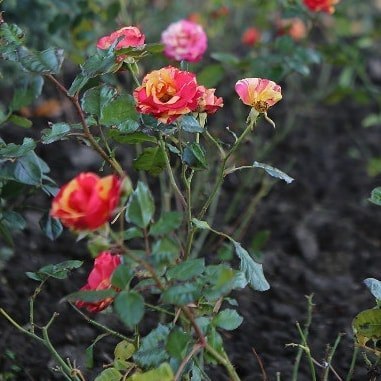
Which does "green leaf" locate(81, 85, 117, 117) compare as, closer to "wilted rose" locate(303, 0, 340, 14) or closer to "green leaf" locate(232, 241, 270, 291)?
"green leaf" locate(232, 241, 270, 291)

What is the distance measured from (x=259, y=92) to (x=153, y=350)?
1.29 feet

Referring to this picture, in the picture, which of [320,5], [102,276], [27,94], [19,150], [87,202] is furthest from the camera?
[320,5]


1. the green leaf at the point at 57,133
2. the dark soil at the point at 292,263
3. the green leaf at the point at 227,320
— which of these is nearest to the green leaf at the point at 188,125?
the green leaf at the point at 57,133

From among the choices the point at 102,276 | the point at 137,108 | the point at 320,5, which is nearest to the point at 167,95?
the point at 137,108

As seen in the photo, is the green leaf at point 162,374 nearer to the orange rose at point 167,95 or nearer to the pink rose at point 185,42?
the orange rose at point 167,95

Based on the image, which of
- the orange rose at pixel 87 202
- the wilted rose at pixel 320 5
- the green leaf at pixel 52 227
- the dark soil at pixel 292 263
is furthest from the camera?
the wilted rose at pixel 320 5

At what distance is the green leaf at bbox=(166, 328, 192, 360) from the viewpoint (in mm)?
956

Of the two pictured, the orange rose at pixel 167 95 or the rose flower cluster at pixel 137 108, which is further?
the orange rose at pixel 167 95

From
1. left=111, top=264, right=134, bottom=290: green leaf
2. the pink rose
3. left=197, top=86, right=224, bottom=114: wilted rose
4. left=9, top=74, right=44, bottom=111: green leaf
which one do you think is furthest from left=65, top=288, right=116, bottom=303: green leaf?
the pink rose

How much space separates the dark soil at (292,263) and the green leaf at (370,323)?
30cm

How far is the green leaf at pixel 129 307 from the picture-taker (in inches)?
35.4

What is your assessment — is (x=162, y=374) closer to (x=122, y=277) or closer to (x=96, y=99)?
(x=122, y=277)

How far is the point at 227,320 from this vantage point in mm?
1040

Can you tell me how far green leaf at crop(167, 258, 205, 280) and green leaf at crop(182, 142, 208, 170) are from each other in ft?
0.64
